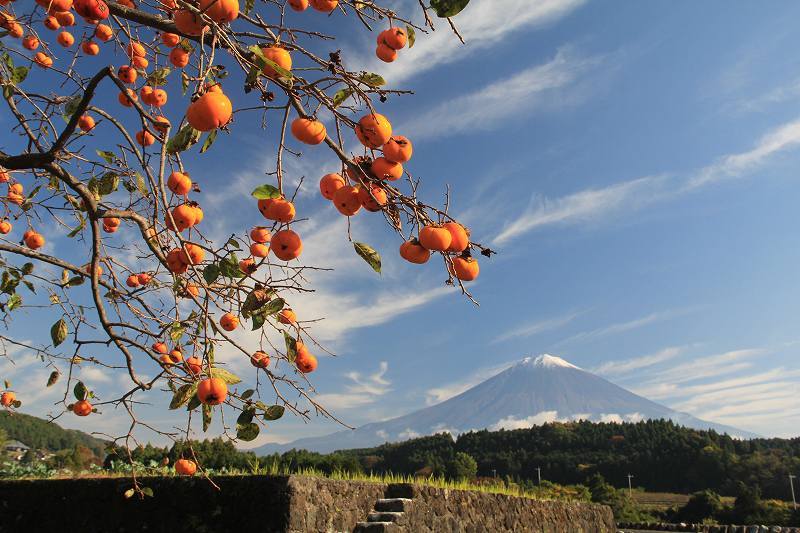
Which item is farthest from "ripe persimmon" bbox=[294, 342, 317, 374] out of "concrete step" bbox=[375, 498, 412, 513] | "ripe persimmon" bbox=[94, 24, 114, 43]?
"concrete step" bbox=[375, 498, 412, 513]

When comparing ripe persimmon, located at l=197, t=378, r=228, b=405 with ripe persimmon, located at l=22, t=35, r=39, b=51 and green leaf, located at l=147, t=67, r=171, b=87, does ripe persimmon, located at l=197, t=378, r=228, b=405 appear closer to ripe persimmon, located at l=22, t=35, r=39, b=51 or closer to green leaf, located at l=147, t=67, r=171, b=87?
green leaf, located at l=147, t=67, r=171, b=87

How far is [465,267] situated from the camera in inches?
68.7

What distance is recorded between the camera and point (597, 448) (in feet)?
149

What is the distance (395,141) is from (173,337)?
1391 mm

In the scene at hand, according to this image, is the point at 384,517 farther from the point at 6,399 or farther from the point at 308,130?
the point at 308,130

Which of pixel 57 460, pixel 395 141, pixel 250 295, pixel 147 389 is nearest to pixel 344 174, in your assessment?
pixel 395 141

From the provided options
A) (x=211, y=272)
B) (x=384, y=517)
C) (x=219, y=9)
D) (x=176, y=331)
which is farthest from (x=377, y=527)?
(x=219, y=9)

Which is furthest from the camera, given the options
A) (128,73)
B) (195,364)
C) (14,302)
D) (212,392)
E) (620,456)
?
(620,456)

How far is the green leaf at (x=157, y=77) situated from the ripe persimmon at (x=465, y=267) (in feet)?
7.83

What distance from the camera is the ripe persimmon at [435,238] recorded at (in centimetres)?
164

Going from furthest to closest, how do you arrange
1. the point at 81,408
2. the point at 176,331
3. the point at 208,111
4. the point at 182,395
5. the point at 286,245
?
1. the point at 81,408
2. the point at 176,331
3. the point at 182,395
4. the point at 286,245
5. the point at 208,111

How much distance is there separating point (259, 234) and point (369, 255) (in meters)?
0.67

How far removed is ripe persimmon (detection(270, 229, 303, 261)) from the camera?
1.89 meters

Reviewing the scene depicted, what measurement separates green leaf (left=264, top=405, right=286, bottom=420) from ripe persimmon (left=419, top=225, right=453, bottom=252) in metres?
1.11
